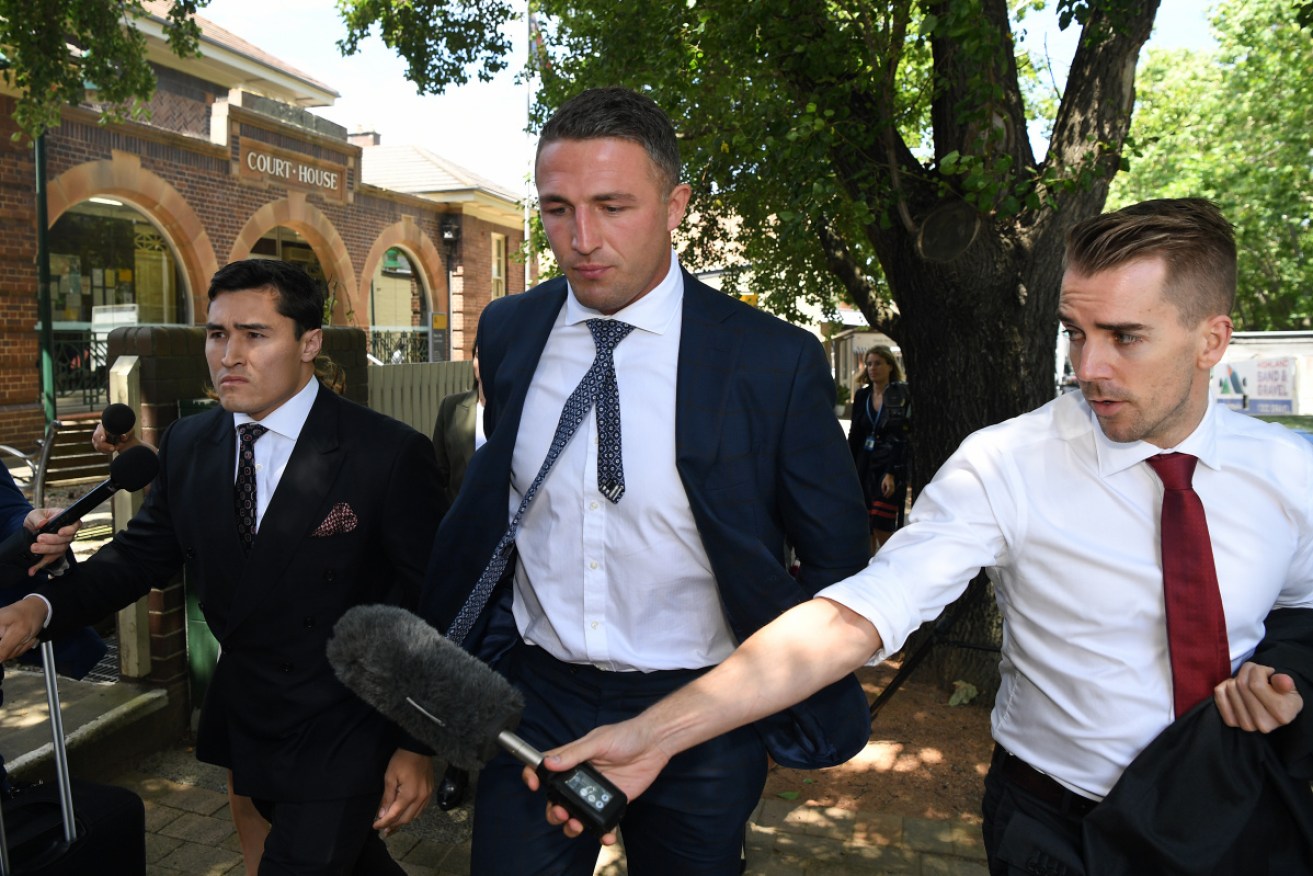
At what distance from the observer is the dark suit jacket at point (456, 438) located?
5.73 metres

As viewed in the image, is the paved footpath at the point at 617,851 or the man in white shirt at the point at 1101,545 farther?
the paved footpath at the point at 617,851

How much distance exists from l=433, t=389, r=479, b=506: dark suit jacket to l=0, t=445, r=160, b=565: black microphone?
113 inches

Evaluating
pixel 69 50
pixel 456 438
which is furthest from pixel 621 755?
pixel 69 50

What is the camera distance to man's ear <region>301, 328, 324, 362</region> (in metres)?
3.17

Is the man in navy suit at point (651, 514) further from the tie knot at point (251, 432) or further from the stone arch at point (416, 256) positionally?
the stone arch at point (416, 256)

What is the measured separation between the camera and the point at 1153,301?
193 cm

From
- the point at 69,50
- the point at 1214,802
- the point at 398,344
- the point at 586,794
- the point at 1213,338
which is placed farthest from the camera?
the point at 398,344

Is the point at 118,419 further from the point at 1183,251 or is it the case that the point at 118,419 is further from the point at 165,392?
the point at 1183,251

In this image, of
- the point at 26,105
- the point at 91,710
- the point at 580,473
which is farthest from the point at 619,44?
the point at 580,473

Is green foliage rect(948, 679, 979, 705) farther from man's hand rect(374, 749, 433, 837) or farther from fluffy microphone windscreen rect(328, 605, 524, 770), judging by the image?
fluffy microphone windscreen rect(328, 605, 524, 770)

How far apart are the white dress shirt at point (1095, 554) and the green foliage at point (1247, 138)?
21937mm

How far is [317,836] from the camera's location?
285 cm

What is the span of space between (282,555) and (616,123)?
1555 millimetres

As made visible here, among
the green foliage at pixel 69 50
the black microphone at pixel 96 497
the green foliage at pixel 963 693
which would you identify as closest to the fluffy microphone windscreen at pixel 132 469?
the black microphone at pixel 96 497
